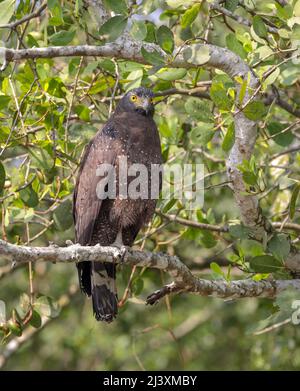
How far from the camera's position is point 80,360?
380 inches

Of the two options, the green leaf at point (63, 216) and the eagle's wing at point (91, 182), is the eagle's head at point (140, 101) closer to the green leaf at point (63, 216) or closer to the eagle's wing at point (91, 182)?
the eagle's wing at point (91, 182)

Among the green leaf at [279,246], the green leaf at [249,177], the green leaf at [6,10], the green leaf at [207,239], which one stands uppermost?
the green leaf at [6,10]

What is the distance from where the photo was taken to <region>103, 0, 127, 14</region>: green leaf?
420 cm

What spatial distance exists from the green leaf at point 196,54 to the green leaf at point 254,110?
1.19ft

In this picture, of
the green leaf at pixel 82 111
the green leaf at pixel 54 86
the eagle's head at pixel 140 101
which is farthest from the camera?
the eagle's head at pixel 140 101

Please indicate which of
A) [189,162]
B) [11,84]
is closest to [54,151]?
[11,84]

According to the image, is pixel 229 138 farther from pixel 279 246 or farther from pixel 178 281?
pixel 178 281

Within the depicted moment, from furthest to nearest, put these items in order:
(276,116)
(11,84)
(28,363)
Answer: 1. (28,363)
2. (276,116)
3. (11,84)

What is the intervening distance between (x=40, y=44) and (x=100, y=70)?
1.58 ft

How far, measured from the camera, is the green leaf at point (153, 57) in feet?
13.9

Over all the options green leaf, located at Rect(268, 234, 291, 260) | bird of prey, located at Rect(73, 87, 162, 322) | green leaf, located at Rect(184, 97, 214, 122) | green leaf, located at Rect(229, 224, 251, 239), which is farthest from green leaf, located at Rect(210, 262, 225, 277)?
green leaf, located at Rect(184, 97, 214, 122)

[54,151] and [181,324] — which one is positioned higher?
[54,151]

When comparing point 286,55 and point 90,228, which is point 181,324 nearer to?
point 90,228

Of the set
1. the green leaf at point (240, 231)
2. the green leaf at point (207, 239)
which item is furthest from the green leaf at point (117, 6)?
the green leaf at point (207, 239)
